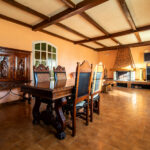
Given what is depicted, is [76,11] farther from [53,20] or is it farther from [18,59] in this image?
[18,59]

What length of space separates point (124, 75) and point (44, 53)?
5.44 metres

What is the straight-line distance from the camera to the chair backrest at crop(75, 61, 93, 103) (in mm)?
1512

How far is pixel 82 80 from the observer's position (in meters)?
1.62

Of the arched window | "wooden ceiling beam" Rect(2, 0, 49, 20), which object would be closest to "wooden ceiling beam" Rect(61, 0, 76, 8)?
"wooden ceiling beam" Rect(2, 0, 49, 20)

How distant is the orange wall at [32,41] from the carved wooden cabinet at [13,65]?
0.44m

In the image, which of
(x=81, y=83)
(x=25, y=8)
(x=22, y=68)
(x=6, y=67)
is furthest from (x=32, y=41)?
(x=81, y=83)

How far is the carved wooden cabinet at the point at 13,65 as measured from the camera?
2.93m

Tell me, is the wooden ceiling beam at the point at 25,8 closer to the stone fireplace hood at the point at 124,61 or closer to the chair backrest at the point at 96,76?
the chair backrest at the point at 96,76

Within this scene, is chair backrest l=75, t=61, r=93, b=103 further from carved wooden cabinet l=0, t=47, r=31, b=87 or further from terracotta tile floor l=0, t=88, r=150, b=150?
carved wooden cabinet l=0, t=47, r=31, b=87

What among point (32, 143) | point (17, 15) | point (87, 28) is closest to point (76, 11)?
point (87, 28)

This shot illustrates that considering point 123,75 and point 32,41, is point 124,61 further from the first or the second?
point 32,41

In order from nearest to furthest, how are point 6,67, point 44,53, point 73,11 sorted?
point 73,11 → point 6,67 → point 44,53

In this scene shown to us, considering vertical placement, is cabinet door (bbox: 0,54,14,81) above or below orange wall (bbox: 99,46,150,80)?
below

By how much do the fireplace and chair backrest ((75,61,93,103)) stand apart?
5.94 meters
